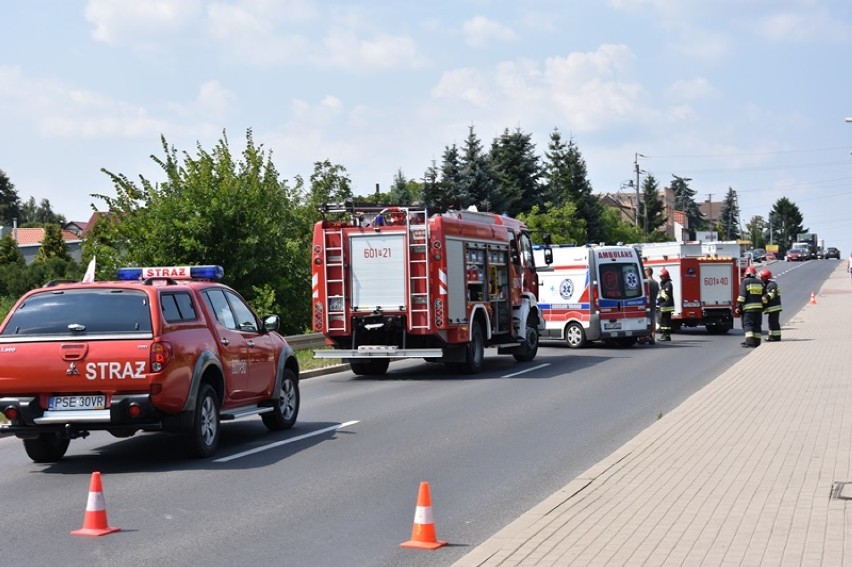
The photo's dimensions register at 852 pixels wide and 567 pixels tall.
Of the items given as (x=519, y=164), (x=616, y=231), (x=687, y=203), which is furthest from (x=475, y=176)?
(x=687, y=203)

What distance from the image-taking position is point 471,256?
2244 centimetres

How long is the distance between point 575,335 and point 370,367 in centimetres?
811

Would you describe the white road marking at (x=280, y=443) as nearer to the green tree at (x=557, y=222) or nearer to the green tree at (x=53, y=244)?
the green tree at (x=557, y=222)

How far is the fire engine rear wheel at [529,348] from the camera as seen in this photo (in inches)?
984

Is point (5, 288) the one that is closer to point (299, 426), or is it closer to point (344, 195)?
point (344, 195)

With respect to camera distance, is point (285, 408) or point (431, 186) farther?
point (431, 186)

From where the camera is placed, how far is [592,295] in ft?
95.0

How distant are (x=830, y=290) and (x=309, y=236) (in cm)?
3865

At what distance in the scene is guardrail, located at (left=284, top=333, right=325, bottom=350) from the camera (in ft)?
86.3

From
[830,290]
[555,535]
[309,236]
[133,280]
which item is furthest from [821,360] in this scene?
[830,290]

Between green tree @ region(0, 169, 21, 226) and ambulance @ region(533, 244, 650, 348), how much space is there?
115055 mm

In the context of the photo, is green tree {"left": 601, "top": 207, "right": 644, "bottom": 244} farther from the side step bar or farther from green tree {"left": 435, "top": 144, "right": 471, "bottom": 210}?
the side step bar

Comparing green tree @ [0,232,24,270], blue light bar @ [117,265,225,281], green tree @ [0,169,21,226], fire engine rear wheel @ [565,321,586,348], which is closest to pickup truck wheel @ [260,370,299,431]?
blue light bar @ [117,265,225,281]

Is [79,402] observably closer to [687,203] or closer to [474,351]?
[474,351]
